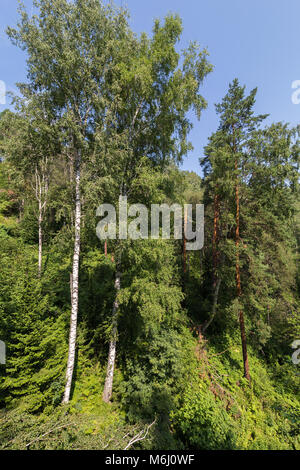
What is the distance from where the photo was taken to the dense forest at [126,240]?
5066mm

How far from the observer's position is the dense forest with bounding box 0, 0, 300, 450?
199 inches

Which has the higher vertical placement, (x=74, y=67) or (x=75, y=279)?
(x=74, y=67)

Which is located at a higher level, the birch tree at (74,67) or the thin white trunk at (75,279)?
the birch tree at (74,67)

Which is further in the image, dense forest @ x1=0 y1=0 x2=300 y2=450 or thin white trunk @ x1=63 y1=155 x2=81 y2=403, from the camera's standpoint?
thin white trunk @ x1=63 y1=155 x2=81 y2=403

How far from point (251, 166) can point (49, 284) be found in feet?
39.0

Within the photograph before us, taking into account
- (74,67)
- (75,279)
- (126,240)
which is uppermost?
(74,67)

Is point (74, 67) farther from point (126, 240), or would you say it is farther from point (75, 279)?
point (75, 279)

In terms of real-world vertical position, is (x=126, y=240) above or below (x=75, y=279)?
above

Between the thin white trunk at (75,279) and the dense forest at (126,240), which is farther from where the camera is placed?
the thin white trunk at (75,279)

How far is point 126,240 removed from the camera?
18.0 feet

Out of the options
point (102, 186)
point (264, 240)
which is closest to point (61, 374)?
point (102, 186)

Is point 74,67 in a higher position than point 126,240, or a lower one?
higher

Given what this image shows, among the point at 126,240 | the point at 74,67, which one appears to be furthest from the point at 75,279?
the point at 74,67

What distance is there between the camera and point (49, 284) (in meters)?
9.38
